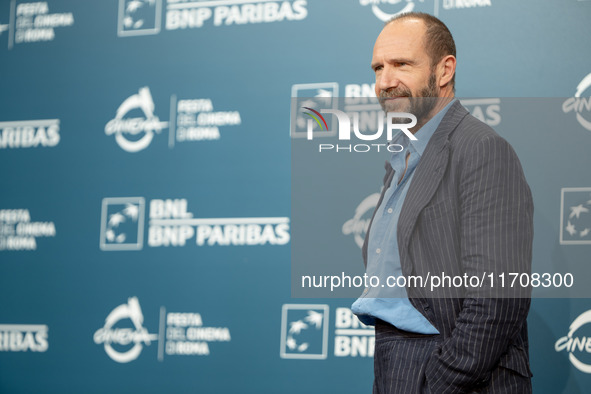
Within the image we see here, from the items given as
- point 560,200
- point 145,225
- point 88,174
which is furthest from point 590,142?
point 88,174

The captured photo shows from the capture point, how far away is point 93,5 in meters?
3.49

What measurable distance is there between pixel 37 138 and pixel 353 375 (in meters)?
1.97

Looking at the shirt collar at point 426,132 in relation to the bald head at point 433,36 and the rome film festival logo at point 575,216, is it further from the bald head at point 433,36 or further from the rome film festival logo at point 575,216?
the rome film festival logo at point 575,216

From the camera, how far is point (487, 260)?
161 cm

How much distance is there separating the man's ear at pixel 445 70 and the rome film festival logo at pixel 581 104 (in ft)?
3.09

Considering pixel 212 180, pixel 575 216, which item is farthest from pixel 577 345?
pixel 212 180

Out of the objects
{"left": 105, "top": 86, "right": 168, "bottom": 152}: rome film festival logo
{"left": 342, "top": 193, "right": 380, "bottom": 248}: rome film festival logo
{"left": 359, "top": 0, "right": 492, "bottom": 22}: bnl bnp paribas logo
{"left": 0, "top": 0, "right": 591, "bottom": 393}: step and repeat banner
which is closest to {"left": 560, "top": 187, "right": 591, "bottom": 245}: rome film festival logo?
{"left": 0, "top": 0, "right": 591, "bottom": 393}: step and repeat banner

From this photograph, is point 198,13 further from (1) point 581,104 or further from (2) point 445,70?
(1) point 581,104

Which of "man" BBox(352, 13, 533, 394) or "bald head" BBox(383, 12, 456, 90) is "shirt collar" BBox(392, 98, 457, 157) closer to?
"man" BBox(352, 13, 533, 394)

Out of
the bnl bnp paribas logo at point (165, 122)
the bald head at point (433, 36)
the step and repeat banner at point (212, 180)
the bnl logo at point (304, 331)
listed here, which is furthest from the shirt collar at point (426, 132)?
the bnl bnp paribas logo at point (165, 122)

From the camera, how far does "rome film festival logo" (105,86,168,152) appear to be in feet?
10.8

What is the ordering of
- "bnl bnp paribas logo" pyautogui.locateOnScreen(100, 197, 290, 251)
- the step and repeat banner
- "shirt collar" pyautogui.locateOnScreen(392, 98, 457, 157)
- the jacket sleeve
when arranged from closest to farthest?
the jacket sleeve
"shirt collar" pyautogui.locateOnScreen(392, 98, 457, 157)
the step and repeat banner
"bnl bnp paribas logo" pyautogui.locateOnScreen(100, 197, 290, 251)

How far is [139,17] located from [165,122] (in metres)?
0.56

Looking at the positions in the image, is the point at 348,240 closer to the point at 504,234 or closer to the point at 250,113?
the point at 250,113
